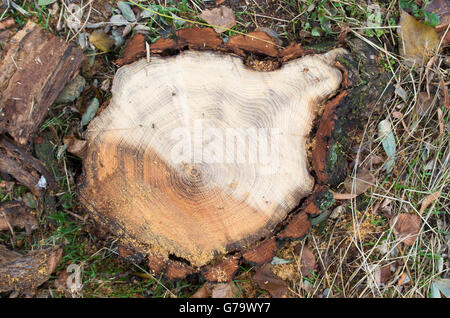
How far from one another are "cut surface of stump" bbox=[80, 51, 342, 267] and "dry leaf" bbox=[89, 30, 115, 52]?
0.37m

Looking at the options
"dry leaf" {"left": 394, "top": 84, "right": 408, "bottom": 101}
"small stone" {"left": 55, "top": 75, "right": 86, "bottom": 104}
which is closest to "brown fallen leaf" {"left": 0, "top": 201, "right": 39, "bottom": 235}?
"small stone" {"left": 55, "top": 75, "right": 86, "bottom": 104}

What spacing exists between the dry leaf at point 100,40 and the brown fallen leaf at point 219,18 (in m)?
0.51

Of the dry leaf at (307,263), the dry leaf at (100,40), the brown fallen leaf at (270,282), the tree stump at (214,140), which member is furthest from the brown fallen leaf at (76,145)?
the dry leaf at (307,263)

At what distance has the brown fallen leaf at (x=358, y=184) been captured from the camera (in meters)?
1.96

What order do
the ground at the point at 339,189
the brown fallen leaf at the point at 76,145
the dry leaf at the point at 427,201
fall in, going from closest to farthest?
the brown fallen leaf at the point at 76,145 → the ground at the point at 339,189 → the dry leaf at the point at 427,201

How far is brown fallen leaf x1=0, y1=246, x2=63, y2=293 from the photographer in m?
1.83

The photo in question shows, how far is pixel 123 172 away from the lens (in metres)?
1.63

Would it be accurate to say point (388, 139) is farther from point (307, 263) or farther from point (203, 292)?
point (203, 292)

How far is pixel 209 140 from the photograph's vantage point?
1547mm

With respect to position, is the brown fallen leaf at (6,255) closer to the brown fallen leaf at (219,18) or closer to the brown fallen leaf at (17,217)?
the brown fallen leaf at (17,217)

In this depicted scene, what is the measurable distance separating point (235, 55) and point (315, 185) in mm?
683

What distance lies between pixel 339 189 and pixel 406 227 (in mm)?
439

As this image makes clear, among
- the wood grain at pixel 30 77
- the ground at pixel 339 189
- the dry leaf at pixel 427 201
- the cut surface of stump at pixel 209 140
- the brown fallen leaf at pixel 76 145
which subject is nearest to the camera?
the cut surface of stump at pixel 209 140

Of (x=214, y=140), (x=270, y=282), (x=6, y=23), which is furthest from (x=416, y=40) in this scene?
(x=6, y=23)
